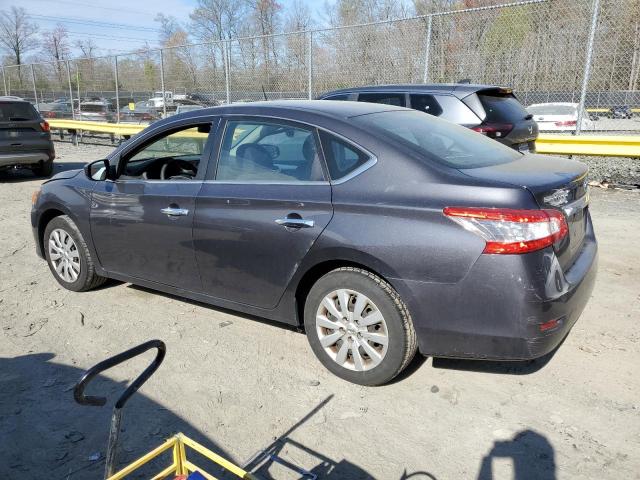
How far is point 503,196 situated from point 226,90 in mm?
12369

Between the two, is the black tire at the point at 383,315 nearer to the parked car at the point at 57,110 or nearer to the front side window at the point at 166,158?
the front side window at the point at 166,158

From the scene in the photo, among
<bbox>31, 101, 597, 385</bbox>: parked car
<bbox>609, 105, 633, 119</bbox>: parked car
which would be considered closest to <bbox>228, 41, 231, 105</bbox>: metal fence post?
<bbox>609, 105, 633, 119</bbox>: parked car

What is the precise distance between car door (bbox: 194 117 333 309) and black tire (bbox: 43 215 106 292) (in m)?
1.43

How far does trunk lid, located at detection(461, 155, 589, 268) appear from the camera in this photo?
2832 millimetres

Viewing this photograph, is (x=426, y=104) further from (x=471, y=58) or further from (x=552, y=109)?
(x=552, y=109)

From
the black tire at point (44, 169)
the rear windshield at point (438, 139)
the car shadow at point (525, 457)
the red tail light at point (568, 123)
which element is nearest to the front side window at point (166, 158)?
the rear windshield at point (438, 139)

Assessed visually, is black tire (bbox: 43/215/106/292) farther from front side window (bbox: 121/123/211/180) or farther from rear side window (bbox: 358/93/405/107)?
rear side window (bbox: 358/93/405/107)

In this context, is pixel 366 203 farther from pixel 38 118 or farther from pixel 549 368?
pixel 38 118

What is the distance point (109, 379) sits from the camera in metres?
3.38

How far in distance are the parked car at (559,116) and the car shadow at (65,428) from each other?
8.64 metres

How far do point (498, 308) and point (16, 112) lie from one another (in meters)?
11.2

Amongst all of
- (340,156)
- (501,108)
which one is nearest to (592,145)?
(501,108)

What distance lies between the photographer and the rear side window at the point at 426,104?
24.6 feet

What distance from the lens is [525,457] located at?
8.45 ft
